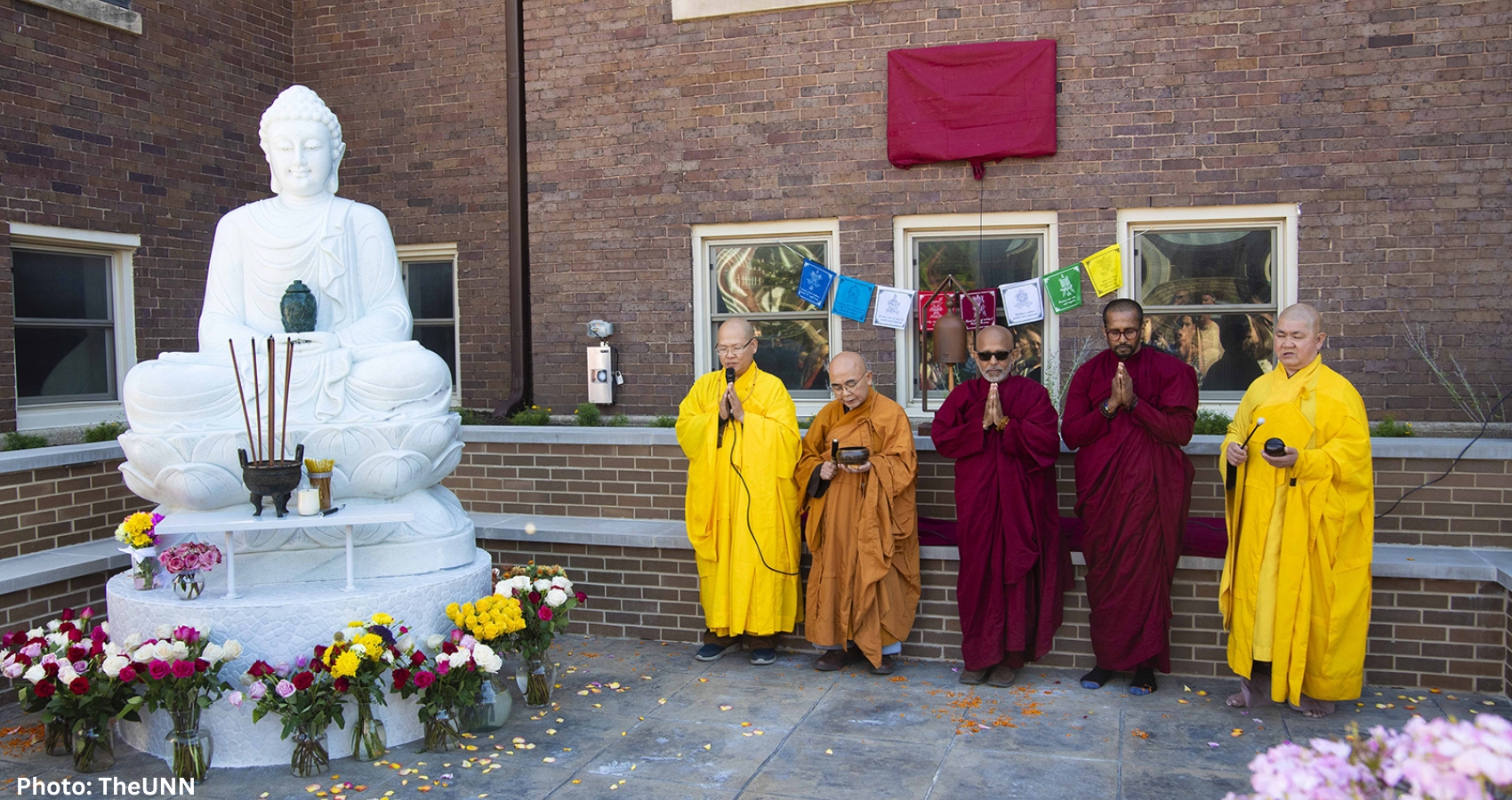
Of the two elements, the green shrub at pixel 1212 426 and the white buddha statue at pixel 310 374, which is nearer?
the white buddha statue at pixel 310 374

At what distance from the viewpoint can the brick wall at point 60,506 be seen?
568 cm

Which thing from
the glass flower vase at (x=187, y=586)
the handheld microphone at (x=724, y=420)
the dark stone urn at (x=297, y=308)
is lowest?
the glass flower vase at (x=187, y=586)

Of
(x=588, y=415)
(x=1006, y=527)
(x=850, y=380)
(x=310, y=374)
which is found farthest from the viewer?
(x=588, y=415)

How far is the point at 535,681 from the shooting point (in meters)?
5.05

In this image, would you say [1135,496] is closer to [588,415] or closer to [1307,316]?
[1307,316]

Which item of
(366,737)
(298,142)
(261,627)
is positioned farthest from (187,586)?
(298,142)

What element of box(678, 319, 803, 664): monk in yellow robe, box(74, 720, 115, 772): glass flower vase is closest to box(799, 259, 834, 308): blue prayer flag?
box(678, 319, 803, 664): monk in yellow robe

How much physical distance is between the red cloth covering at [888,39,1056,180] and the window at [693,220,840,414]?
1076 millimetres

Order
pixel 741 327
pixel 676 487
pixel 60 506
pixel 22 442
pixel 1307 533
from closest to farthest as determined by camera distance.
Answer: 1. pixel 1307 533
2. pixel 741 327
3. pixel 60 506
4. pixel 676 487
5. pixel 22 442

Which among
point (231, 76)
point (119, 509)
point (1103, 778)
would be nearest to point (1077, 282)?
point (1103, 778)

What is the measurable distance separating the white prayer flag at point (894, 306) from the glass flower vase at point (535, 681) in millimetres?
3831

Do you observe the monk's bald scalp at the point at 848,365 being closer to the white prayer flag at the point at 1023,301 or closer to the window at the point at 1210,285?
the white prayer flag at the point at 1023,301

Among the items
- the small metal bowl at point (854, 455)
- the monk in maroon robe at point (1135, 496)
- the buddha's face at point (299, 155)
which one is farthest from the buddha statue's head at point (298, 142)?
the monk in maroon robe at point (1135, 496)

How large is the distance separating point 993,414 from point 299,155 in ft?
11.8
